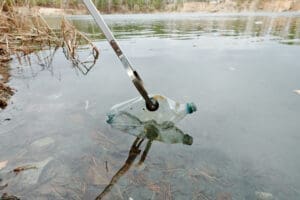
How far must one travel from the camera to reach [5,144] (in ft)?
7.68

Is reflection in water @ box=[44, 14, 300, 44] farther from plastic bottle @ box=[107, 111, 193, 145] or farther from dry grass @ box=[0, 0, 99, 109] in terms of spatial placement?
plastic bottle @ box=[107, 111, 193, 145]

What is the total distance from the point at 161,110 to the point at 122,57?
78 centimetres

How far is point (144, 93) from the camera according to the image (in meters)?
2.41

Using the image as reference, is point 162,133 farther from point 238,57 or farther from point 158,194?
point 238,57

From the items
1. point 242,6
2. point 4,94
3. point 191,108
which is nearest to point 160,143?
point 191,108

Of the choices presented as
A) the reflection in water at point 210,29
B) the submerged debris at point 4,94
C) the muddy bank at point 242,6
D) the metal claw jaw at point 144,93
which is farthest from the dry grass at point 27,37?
the muddy bank at point 242,6

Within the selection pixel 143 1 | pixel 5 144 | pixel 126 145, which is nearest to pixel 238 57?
pixel 126 145

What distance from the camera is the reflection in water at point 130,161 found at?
1.75 m

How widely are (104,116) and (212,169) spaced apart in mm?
1655

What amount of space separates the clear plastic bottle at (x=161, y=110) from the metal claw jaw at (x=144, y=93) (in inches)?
2.1

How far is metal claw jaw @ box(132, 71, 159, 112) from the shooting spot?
94.3 inches

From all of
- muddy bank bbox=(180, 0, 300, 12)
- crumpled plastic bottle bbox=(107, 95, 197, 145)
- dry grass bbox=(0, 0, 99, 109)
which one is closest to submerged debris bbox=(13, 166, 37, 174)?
crumpled plastic bottle bbox=(107, 95, 197, 145)

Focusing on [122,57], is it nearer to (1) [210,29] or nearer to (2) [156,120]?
(2) [156,120]

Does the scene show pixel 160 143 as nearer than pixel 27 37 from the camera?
Yes
